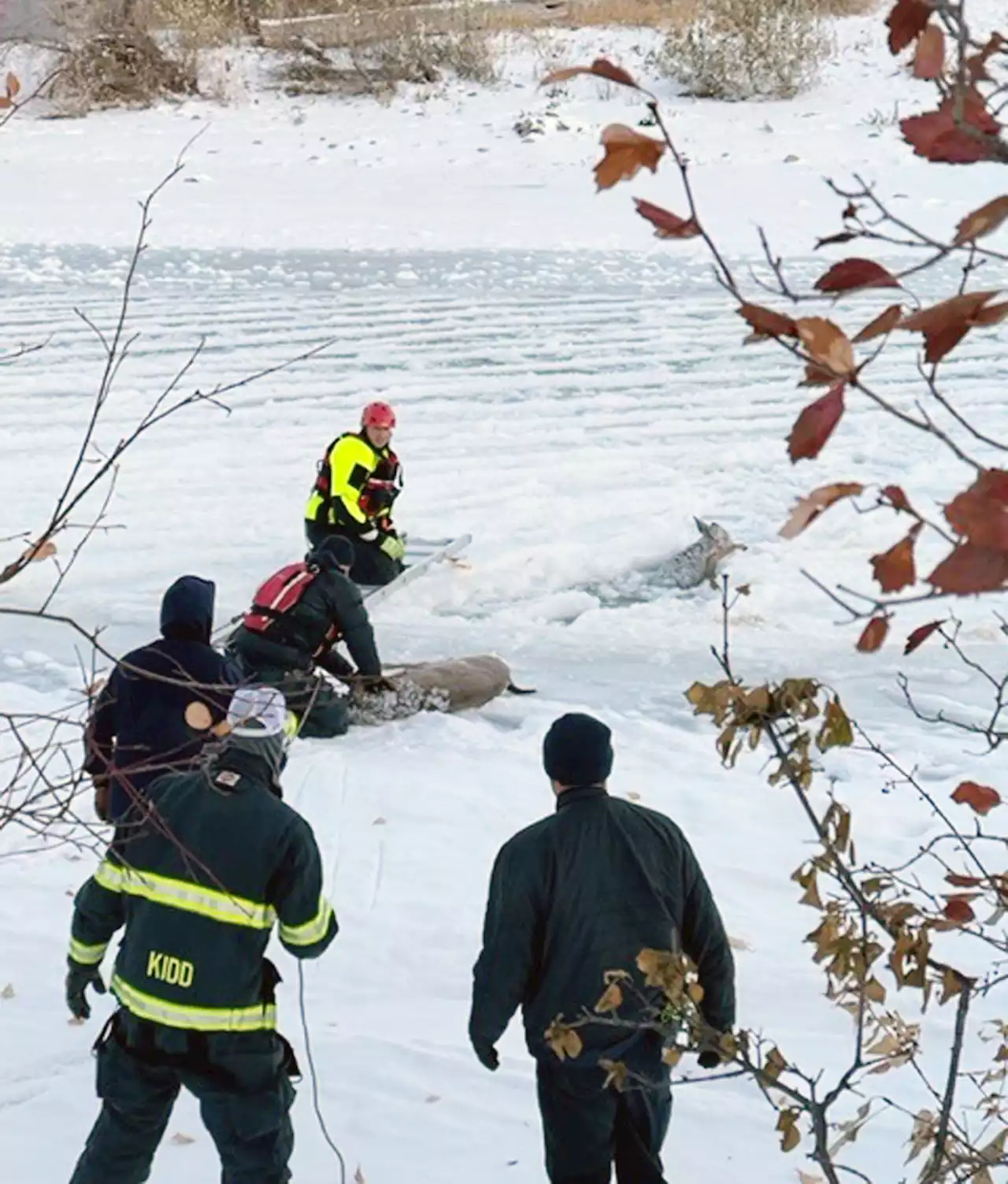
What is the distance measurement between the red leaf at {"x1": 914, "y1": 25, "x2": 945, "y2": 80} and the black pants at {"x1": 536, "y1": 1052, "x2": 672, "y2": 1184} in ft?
8.45

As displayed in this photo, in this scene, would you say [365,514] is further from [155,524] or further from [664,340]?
[664,340]

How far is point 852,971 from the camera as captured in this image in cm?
237

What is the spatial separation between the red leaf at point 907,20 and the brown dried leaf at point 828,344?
1.00 feet

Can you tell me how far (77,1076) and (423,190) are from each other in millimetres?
16286

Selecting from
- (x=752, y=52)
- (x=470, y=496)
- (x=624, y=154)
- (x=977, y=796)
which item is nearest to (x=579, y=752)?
(x=977, y=796)

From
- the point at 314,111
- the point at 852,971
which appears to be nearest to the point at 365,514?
the point at 852,971

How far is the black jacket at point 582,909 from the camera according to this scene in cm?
350

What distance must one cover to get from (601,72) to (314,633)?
5.50m

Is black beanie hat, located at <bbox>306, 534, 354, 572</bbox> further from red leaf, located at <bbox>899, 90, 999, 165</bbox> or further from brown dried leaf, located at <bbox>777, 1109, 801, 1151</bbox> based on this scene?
red leaf, located at <bbox>899, 90, 999, 165</bbox>

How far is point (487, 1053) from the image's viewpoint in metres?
3.66

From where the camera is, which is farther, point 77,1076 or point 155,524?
point 155,524

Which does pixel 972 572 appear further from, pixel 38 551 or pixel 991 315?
pixel 38 551

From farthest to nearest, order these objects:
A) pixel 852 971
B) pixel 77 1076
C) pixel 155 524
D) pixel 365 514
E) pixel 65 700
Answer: pixel 155 524 → pixel 365 514 → pixel 65 700 → pixel 77 1076 → pixel 852 971

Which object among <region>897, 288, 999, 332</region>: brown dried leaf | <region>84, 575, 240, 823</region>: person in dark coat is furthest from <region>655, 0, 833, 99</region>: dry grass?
<region>897, 288, 999, 332</region>: brown dried leaf
